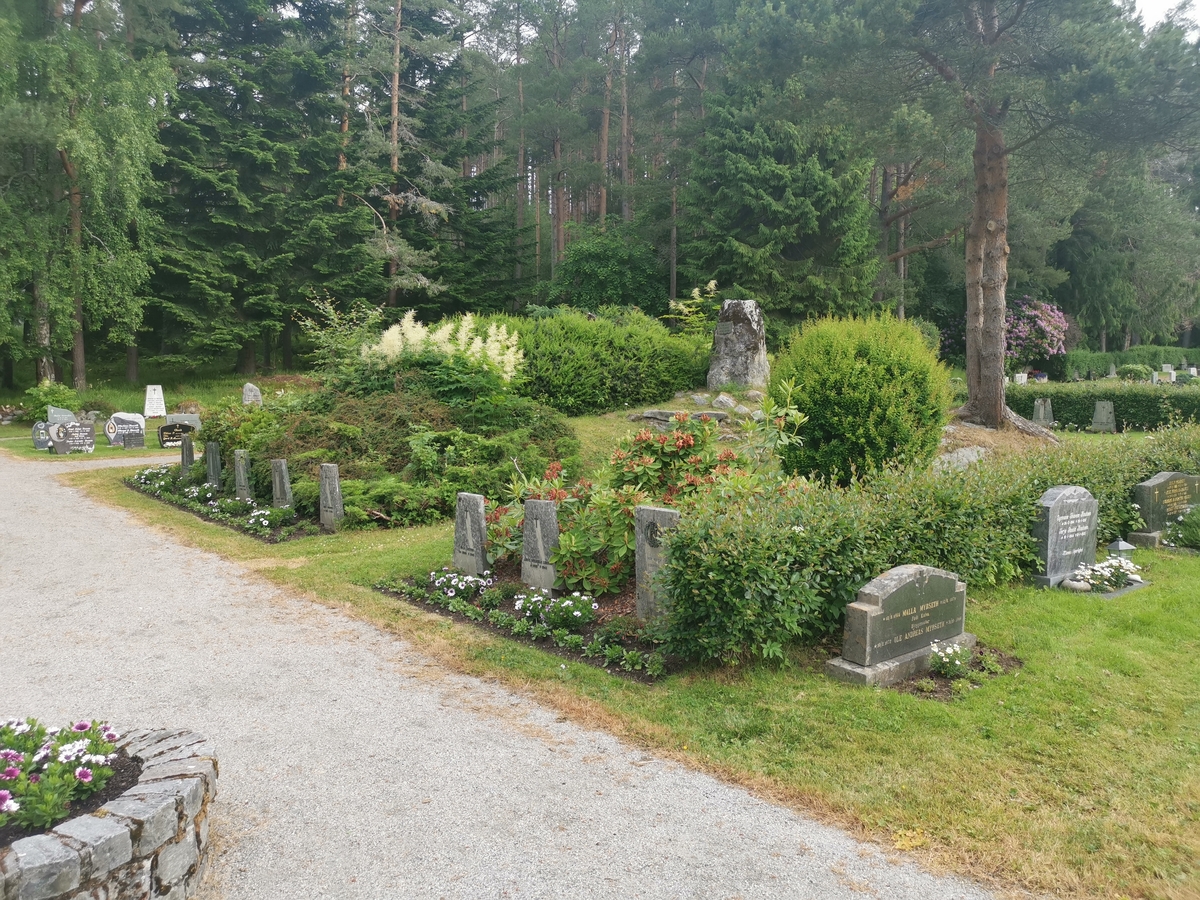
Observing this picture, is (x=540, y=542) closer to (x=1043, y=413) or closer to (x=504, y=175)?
(x=1043, y=413)

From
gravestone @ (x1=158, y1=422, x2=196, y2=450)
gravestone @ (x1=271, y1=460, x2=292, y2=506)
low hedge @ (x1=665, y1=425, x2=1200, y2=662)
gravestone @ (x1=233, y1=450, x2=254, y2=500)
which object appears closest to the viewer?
low hedge @ (x1=665, y1=425, x2=1200, y2=662)

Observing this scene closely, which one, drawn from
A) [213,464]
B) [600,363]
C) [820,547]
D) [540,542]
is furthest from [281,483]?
[820,547]

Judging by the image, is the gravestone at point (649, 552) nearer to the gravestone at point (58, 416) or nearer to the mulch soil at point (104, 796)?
the mulch soil at point (104, 796)

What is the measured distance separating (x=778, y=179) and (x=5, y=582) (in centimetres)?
2392

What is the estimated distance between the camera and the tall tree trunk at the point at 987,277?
15625 millimetres

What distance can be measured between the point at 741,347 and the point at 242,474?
1069 centimetres

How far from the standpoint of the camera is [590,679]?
4980 mm

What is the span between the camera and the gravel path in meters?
2.98

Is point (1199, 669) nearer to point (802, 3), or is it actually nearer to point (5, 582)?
point (5, 582)

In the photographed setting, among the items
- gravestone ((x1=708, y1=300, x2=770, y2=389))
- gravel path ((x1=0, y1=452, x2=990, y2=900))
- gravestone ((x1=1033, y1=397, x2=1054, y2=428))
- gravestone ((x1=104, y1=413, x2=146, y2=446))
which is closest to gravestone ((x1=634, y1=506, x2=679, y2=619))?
gravel path ((x1=0, y1=452, x2=990, y2=900))

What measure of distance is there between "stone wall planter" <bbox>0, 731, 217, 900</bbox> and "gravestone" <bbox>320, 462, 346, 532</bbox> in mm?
6626

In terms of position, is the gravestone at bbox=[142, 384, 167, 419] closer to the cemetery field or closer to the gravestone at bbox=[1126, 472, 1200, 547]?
the cemetery field

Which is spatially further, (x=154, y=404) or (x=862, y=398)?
(x=154, y=404)

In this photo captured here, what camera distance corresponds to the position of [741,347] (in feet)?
56.5
